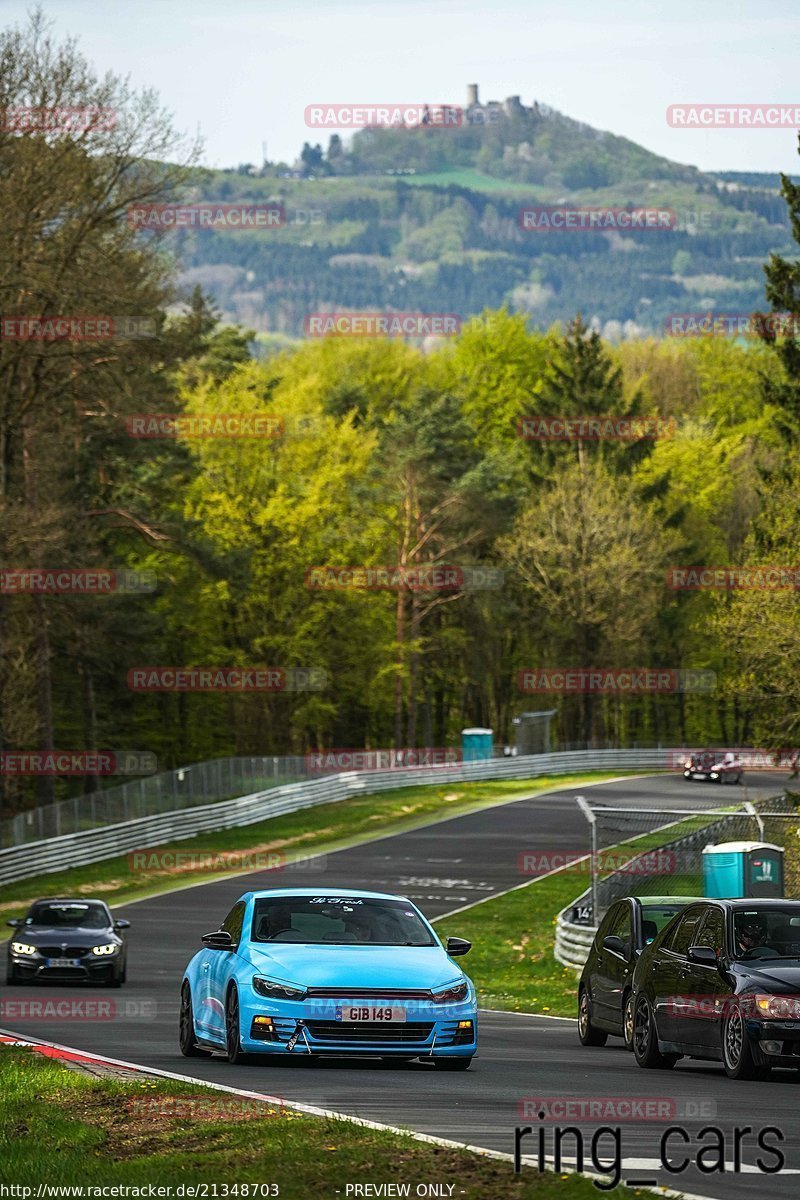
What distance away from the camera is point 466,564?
87.4 metres

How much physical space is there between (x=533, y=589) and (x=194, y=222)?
116 ft

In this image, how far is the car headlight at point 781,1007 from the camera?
14383 mm

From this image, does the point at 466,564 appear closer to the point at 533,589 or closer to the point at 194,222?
the point at 533,589

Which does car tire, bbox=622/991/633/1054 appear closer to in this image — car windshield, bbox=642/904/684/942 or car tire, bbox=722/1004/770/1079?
car windshield, bbox=642/904/684/942

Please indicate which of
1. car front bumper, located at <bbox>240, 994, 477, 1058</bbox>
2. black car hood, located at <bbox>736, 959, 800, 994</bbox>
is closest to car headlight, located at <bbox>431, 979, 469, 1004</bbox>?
car front bumper, located at <bbox>240, 994, 477, 1058</bbox>

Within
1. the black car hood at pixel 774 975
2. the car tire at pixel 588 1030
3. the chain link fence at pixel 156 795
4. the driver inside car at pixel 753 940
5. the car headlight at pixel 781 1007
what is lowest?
the chain link fence at pixel 156 795

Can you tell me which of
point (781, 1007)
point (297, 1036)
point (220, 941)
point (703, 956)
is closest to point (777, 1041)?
point (781, 1007)

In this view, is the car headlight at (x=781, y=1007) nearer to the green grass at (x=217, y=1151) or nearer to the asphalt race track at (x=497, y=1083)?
the asphalt race track at (x=497, y=1083)

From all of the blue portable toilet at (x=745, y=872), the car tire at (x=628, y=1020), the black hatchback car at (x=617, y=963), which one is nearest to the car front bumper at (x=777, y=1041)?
the car tire at (x=628, y=1020)

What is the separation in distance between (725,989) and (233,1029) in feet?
12.0

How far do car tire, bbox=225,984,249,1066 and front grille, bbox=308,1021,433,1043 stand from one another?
0.66 meters

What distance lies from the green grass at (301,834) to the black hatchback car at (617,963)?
86.6 feet

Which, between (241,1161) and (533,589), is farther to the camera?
(533,589)

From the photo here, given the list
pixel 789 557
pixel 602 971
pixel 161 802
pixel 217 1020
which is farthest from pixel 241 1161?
pixel 161 802
